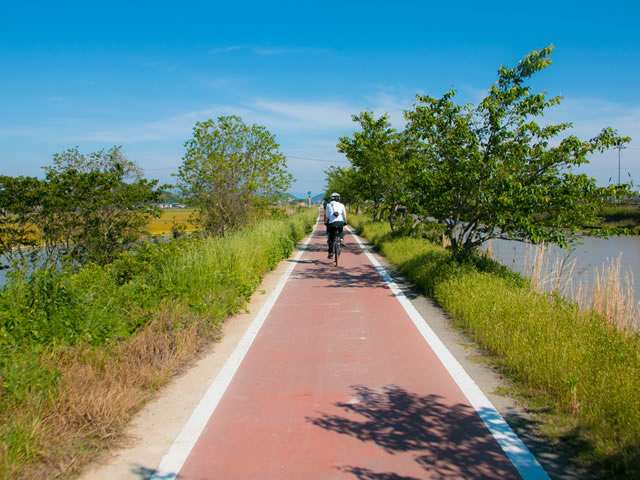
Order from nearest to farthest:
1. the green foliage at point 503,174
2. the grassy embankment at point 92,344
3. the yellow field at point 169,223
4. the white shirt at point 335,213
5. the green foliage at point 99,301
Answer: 1. the grassy embankment at point 92,344
2. the green foliage at point 99,301
3. the green foliage at point 503,174
4. the white shirt at point 335,213
5. the yellow field at point 169,223

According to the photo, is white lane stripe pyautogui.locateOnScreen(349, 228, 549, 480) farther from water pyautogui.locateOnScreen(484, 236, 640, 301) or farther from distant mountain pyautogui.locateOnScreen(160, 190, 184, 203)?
distant mountain pyautogui.locateOnScreen(160, 190, 184, 203)

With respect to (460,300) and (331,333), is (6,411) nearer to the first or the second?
(331,333)

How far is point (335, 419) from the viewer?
375 centimetres

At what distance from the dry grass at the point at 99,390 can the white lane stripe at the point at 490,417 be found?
280cm

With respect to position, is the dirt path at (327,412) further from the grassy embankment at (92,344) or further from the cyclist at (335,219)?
the cyclist at (335,219)

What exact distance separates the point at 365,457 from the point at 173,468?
130 centimetres

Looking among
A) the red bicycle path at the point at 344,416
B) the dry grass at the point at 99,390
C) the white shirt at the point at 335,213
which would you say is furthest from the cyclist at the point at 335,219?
the dry grass at the point at 99,390

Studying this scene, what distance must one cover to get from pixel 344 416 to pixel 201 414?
1201 mm

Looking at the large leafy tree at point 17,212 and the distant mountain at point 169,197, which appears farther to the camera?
the distant mountain at point 169,197

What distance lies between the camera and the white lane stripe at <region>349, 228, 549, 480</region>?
305 centimetres

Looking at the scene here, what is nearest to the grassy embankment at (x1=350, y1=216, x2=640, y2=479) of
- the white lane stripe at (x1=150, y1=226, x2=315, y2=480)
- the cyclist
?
the white lane stripe at (x1=150, y1=226, x2=315, y2=480)

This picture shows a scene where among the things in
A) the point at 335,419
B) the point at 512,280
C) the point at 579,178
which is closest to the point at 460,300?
the point at 512,280

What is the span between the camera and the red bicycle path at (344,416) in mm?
3057

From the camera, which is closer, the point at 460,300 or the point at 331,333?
the point at 331,333
